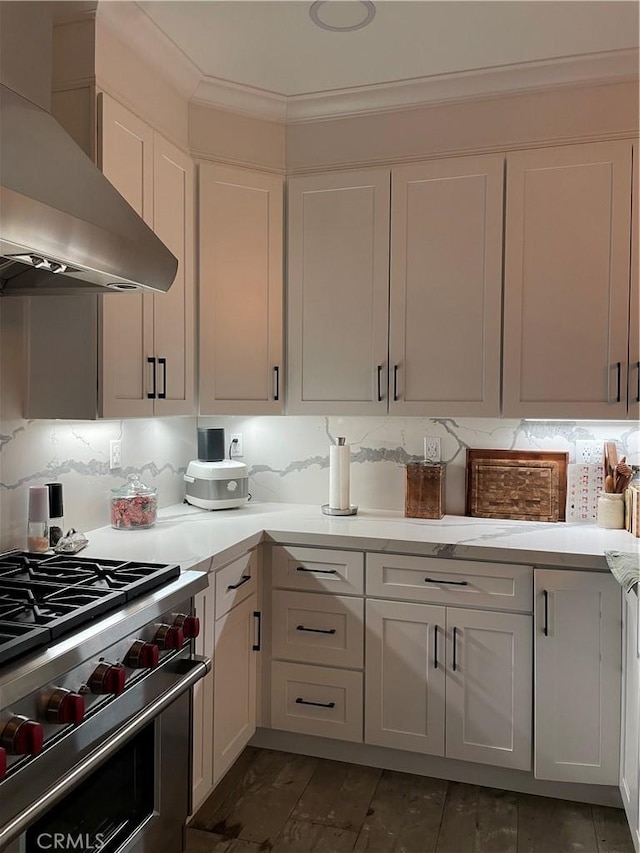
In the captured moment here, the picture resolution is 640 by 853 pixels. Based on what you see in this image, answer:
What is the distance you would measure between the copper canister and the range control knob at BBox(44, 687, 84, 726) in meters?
1.77

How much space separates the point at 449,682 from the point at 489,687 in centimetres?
14

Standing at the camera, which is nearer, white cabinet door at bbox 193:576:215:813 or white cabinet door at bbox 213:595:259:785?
white cabinet door at bbox 193:576:215:813

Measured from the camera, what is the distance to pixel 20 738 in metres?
1.19

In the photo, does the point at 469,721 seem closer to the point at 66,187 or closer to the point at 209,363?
the point at 209,363

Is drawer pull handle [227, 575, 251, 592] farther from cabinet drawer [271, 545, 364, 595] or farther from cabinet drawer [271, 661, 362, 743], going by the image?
cabinet drawer [271, 661, 362, 743]

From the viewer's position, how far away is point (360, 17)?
2.09 meters

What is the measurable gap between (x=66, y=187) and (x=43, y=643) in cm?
100

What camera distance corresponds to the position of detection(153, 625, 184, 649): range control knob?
168 cm

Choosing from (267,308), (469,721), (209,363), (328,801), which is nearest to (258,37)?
(267,308)

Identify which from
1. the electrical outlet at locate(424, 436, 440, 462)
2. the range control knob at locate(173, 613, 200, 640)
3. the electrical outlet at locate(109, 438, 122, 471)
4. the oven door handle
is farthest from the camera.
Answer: the electrical outlet at locate(424, 436, 440, 462)

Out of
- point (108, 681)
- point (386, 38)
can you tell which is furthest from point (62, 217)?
point (386, 38)

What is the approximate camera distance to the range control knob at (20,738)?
1.20m

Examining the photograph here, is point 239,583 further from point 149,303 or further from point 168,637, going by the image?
point 149,303

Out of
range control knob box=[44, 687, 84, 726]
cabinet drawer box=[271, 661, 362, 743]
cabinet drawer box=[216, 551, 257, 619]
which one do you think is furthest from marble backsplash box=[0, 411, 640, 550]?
range control knob box=[44, 687, 84, 726]
